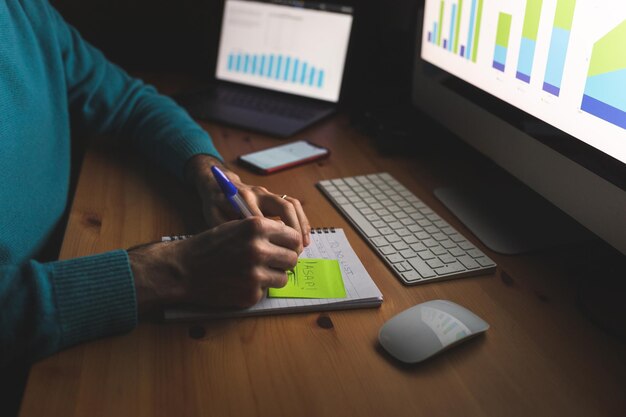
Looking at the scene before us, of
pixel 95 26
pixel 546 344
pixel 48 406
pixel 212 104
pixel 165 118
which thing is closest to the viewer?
pixel 48 406

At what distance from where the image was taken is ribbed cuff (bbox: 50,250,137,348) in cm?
60

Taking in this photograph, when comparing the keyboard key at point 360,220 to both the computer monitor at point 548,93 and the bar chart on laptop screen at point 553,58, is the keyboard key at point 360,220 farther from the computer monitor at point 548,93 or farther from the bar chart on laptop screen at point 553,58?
the bar chart on laptop screen at point 553,58

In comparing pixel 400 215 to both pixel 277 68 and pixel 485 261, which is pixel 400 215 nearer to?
pixel 485 261

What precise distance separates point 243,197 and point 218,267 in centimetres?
19

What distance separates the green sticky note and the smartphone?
13.3 inches

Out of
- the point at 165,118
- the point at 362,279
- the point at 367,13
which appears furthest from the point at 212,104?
the point at 362,279

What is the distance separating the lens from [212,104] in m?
1.35

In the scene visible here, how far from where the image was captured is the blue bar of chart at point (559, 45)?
2.37 feet

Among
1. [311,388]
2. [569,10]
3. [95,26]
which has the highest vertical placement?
[569,10]

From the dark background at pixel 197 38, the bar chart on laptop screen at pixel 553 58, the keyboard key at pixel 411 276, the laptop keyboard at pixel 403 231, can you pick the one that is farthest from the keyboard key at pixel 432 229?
the dark background at pixel 197 38

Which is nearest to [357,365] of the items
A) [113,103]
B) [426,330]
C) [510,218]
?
[426,330]

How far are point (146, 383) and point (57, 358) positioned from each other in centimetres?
10

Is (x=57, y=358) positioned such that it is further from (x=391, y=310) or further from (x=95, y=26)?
(x=95, y=26)

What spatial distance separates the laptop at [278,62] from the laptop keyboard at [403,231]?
36cm
